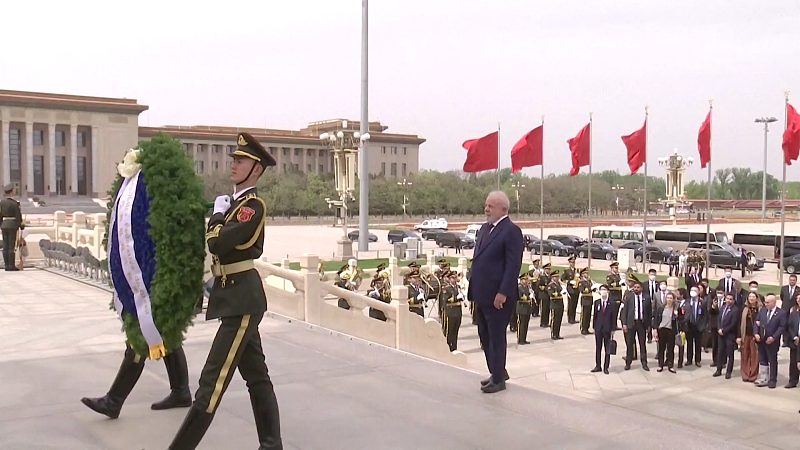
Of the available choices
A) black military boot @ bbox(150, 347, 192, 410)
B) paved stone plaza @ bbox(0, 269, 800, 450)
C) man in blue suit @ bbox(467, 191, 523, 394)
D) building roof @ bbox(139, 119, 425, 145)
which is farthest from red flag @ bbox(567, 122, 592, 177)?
building roof @ bbox(139, 119, 425, 145)

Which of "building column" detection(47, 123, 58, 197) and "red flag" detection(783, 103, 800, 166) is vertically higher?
"building column" detection(47, 123, 58, 197)

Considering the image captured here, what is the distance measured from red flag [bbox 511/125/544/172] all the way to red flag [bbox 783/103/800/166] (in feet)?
29.6

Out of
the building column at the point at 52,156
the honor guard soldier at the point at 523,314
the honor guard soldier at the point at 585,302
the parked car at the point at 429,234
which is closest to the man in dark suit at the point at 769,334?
the honor guard soldier at the point at 523,314

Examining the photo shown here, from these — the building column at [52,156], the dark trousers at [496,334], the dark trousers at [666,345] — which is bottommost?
the dark trousers at [666,345]

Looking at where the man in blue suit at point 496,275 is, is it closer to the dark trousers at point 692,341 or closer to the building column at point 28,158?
the dark trousers at point 692,341

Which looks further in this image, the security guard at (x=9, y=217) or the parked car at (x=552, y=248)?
the parked car at (x=552, y=248)

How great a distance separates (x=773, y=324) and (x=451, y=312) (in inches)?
233

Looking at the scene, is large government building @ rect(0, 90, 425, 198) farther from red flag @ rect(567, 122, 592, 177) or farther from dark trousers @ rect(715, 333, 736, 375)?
dark trousers @ rect(715, 333, 736, 375)

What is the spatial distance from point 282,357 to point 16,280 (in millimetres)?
9111

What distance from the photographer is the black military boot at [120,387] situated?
442 cm

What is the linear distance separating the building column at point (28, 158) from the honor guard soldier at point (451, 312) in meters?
64.1

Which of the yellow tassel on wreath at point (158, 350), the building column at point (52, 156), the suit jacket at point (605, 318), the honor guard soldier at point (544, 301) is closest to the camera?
the yellow tassel on wreath at point (158, 350)

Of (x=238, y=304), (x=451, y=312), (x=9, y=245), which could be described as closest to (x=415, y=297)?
(x=451, y=312)

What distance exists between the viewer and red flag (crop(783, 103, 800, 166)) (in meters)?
17.8
